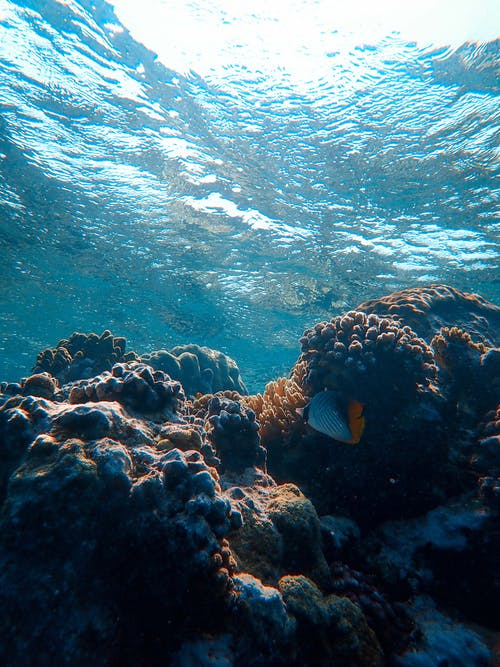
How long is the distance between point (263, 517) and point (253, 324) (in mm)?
23204

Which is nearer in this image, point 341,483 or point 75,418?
point 75,418

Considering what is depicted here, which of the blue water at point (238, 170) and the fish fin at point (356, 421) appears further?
the blue water at point (238, 170)

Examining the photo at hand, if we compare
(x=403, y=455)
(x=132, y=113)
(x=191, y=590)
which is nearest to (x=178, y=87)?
(x=132, y=113)

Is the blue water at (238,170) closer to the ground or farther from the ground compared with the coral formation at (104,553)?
farther from the ground

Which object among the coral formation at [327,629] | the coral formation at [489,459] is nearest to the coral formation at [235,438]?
the coral formation at [327,629]

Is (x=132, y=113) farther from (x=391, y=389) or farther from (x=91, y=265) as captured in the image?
(x=391, y=389)

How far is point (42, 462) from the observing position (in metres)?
2.40

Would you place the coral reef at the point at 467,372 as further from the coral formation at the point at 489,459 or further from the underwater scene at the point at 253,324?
the coral formation at the point at 489,459

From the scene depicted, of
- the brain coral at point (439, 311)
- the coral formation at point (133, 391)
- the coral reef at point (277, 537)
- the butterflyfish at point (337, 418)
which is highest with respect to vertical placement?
the brain coral at point (439, 311)

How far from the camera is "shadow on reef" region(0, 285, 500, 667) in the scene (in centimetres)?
218

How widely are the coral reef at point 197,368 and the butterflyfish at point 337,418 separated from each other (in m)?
5.56

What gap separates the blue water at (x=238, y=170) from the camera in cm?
1050

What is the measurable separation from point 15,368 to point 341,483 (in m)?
56.8

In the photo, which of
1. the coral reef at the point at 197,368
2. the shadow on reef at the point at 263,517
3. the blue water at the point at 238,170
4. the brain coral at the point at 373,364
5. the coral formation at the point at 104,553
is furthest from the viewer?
the blue water at the point at 238,170
